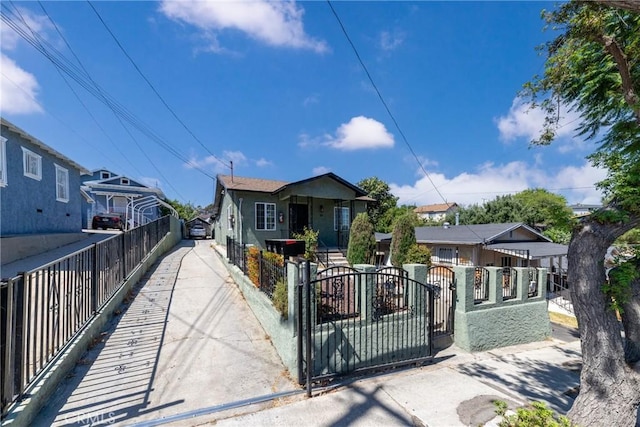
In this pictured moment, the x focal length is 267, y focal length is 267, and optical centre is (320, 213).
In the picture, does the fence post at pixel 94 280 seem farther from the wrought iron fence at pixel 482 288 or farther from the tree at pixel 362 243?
the tree at pixel 362 243

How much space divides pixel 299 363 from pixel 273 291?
5.44 ft

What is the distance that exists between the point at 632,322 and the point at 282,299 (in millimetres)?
4628

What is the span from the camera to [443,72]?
963 centimetres

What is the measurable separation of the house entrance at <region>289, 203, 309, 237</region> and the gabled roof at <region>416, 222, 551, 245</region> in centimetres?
885

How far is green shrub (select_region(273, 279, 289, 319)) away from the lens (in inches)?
181

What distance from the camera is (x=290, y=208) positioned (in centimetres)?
1477

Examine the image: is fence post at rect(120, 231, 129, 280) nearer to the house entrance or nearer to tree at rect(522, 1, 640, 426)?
the house entrance

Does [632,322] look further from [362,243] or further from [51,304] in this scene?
[362,243]

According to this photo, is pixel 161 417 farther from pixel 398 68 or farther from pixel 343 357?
pixel 398 68

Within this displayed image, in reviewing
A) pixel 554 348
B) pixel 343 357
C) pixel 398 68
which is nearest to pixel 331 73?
pixel 398 68

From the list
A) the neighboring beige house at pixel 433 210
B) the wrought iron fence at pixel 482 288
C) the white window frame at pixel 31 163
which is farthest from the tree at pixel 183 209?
the neighboring beige house at pixel 433 210

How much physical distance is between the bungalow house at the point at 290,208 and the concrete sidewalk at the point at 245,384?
7.33 m

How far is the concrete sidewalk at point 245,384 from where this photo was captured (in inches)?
132

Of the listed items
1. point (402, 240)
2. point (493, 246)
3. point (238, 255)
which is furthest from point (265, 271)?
point (493, 246)
